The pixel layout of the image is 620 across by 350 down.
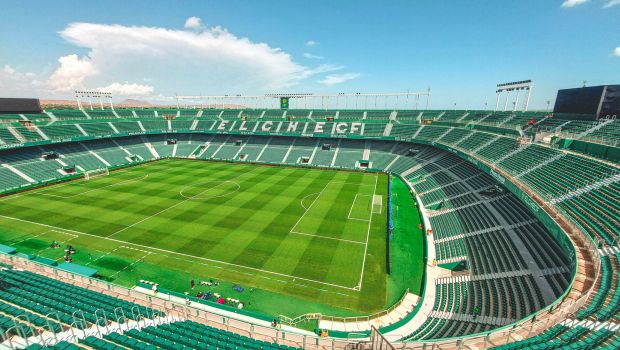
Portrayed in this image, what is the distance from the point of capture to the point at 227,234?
102 feet

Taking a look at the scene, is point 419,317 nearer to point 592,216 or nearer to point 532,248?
point 532,248

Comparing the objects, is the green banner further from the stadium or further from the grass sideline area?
the grass sideline area

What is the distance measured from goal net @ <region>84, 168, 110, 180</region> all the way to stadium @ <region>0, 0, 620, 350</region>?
294mm

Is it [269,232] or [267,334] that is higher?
[267,334]

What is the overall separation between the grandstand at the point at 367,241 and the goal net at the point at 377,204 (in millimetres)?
2319

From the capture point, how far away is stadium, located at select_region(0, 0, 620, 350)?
12.5m

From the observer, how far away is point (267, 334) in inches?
535

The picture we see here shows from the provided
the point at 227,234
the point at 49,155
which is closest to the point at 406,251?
the point at 227,234

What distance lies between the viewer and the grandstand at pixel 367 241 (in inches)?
475

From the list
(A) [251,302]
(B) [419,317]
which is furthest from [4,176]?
(B) [419,317]

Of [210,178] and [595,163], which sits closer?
[595,163]

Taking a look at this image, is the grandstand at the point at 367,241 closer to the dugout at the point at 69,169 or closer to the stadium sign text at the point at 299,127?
the dugout at the point at 69,169

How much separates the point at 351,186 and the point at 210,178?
2786 cm

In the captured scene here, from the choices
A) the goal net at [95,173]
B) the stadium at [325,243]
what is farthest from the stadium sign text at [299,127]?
the goal net at [95,173]
